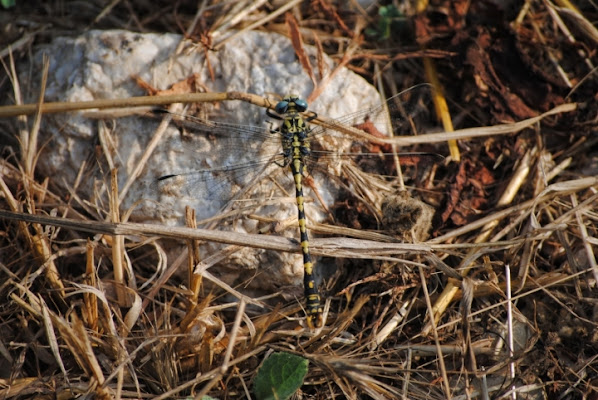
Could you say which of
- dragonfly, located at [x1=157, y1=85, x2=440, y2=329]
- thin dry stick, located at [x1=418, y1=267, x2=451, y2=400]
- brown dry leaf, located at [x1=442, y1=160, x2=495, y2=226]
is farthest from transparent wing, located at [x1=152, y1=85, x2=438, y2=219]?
thin dry stick, located at [x1=418, y1=267, x2=451, y2=400]

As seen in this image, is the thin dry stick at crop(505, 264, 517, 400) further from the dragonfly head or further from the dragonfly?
the dragonfly head

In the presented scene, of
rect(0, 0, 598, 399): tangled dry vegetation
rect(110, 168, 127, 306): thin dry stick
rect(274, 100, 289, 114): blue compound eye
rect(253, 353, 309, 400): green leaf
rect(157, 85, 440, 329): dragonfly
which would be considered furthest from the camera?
rect(274, 100, 289, 114): blue compound eye

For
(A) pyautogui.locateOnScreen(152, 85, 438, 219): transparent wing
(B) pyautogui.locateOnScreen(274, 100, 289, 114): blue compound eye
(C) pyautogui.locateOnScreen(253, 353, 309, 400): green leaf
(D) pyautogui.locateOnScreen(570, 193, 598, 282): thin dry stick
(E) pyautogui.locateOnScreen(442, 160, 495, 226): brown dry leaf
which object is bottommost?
(C) pyautogui.locateOnScreen(253, 353, 309, 400): green leaf

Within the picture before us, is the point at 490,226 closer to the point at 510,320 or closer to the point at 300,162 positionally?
the point at 510,320

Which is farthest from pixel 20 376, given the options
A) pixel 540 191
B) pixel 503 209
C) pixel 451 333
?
pixel 540 191

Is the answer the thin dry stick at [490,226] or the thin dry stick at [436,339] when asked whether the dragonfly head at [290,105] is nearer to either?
the thin dry stick at [436,339]

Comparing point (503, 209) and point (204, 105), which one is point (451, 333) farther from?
point (204, 105)

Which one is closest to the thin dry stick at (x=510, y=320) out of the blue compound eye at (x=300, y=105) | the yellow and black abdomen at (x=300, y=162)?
the yellow and black abdomen at (x=300, y=162)
